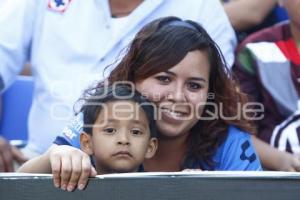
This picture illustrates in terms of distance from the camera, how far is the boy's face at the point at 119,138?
1963 mm

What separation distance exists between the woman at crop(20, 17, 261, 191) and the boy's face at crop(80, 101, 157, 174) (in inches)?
4.1

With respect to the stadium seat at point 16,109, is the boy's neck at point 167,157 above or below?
above

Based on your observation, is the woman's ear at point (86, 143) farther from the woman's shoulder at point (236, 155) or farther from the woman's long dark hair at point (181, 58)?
the woman's shoulder at point (236, 155)

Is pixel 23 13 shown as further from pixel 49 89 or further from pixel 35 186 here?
pixel 35 186

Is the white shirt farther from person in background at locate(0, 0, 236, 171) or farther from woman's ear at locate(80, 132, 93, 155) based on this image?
woman's ear at locate(80, 132, 93, 155)

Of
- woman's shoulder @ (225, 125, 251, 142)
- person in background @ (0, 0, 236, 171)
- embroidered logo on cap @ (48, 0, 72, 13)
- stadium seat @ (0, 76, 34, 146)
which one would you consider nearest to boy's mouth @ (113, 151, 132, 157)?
woman's shoulder @ (225, 125, 251, 142)

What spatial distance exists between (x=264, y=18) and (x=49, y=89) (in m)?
0.87

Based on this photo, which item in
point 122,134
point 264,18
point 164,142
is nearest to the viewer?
point 122,134

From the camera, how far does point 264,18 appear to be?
3.02 m

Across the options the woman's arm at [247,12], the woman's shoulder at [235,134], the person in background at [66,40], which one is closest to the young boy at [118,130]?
the woman's shoulder at [235,134]

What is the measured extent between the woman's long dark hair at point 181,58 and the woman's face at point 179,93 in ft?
0.07

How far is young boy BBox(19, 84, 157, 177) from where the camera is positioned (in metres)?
1.96

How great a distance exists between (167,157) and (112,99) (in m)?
0.26

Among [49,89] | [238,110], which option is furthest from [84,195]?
[49,89]
